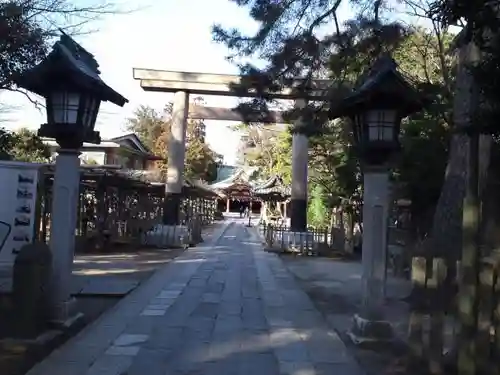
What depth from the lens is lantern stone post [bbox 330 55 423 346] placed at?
290 inches

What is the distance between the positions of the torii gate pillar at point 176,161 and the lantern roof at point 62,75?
1479cm

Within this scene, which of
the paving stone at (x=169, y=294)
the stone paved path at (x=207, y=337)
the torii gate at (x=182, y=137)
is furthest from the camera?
the torii gate at (x=182, y=137)

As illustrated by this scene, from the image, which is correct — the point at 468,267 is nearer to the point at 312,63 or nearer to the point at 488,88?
the point at 488,88

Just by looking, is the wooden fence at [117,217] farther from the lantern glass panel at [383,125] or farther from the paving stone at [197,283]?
the lantern glass panel at [383,125]

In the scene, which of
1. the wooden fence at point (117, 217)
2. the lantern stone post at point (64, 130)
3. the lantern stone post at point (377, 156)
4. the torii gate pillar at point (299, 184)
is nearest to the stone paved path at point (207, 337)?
the lantern stone post at point (377, 156)

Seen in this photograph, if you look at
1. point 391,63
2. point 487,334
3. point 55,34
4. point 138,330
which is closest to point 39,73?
point 55,34

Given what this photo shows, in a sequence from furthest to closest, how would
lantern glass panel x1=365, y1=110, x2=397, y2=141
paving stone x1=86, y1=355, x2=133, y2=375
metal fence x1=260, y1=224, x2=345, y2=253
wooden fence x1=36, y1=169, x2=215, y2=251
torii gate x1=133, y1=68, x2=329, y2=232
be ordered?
torii gate x1=133, y1=68, x2=329, y2=232, metal fence x1=260, y1=224, x2=345, y2=253, wooden fence x1=36, y1=169, x2=215, y2=251, lantern glass panel x1=365, y1=110, x2=397, y2=141, paving stone x1=86, y1=355, x2=133, y2=375

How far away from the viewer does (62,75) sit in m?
7.59

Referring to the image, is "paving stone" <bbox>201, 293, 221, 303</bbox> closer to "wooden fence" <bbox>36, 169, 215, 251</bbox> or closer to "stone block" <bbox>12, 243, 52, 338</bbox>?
"stone block" <bbox>12, 243, 52, 338</bbox>

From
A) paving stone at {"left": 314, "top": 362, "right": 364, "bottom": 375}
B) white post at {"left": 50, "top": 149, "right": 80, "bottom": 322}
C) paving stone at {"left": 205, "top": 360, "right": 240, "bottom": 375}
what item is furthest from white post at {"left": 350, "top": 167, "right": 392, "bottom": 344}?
white post at {"left": 50, "top": 149, "right": 80, "bottom": 322}

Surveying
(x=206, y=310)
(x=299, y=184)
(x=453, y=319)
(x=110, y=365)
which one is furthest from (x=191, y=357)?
(x=299, y=184)

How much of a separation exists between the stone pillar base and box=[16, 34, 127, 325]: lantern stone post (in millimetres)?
3296

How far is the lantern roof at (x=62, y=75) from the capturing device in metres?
7.53

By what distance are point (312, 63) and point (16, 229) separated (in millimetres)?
5791
